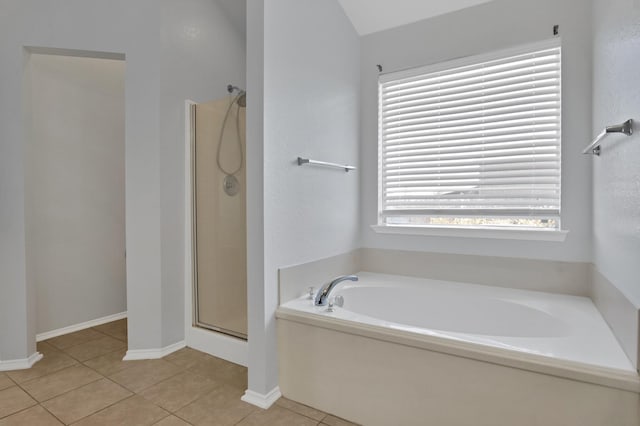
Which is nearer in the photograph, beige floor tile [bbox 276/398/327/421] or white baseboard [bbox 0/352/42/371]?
beige floor tile [bbox 276/398/327/421]

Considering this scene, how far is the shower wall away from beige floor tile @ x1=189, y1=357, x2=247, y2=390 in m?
0.21

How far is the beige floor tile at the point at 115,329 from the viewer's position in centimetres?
277

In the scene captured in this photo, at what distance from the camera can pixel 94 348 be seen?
2.51 meters

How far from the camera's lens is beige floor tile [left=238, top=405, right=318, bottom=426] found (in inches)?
63.7

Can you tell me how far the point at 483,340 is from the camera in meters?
1.37

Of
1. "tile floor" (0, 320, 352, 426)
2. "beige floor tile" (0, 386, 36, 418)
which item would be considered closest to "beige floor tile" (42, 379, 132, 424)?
"tile floor" (0, 320, 352, 426)

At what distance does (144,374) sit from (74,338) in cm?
105

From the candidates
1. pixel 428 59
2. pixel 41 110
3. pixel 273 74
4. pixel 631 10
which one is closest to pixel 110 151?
pixel 41 110

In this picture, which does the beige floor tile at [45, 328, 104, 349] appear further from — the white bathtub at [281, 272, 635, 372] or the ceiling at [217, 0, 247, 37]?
the ceiling at [217, 0, 247, 37]

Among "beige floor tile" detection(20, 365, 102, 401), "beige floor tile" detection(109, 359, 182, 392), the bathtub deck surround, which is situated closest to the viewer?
the bathtub deck surround

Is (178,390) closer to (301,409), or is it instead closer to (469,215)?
(301,409)

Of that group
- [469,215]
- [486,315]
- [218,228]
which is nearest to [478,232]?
[469,215]

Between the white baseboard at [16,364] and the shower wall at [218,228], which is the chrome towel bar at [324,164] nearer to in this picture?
the shower wall at [218,228]

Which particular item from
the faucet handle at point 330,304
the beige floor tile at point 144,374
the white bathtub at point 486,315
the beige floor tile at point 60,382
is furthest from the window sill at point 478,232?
the beige floor tile at point 60,382
